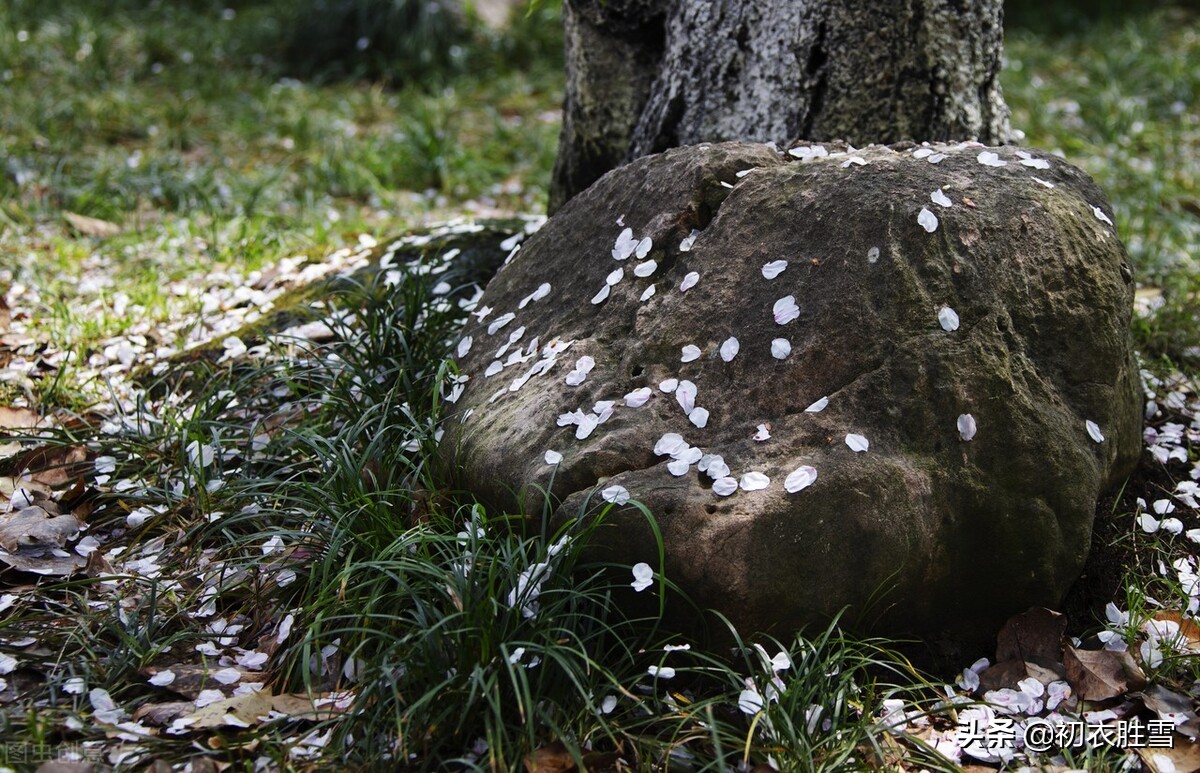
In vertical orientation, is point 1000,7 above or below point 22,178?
above

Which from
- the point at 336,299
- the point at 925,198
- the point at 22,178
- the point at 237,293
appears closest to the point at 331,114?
the point at 22,178

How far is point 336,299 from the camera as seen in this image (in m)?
3.40

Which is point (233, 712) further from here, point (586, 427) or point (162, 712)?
point (586, 427)

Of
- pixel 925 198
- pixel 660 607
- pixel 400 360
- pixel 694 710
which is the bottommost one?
pixel 694 710

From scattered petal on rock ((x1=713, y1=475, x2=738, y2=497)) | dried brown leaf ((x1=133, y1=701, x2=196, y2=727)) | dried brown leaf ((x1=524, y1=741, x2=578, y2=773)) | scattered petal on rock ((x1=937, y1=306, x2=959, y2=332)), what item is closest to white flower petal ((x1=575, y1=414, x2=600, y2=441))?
scattered petal on rock ((x1=713, y1=475, x2=738, y2=497))

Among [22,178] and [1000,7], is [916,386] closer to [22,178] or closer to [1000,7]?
[1000,7]

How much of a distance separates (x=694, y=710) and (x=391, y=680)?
57cm

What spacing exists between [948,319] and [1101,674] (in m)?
0.80

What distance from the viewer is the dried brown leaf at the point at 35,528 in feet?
7.99

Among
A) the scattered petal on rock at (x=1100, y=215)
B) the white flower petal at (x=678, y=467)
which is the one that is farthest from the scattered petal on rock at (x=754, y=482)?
the scattered petal on rock at (x=1100, y=215)

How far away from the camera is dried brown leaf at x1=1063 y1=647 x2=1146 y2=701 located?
6.69ft

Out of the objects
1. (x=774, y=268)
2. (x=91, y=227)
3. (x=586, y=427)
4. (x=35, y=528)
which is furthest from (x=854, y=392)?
(x=91, y=227)

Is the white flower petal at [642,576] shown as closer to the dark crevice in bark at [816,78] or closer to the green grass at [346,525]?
the green grass at [346,525]

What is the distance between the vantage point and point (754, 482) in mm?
2025
